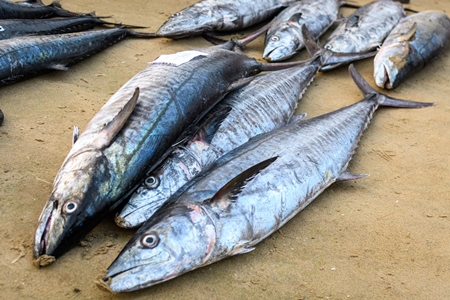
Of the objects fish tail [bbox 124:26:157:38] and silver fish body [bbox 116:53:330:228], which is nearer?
silver fish body [bbox 116:53:330:228]

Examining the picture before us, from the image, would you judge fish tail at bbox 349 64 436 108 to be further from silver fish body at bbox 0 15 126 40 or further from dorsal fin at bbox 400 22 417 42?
silver fish body at bbox 0 15 126 40

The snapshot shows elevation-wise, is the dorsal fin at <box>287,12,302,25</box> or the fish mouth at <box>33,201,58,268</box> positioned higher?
the dorsal fin at <box>287,12,302,25</box>

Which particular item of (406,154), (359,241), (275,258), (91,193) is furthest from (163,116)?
(406,154)

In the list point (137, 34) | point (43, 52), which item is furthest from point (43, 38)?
point (137, 34)

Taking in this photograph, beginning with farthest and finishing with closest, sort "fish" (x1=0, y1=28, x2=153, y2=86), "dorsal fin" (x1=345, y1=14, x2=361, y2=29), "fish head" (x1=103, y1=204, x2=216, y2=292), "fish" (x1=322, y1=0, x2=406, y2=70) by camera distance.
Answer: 1. "dorsal fin" (x1=345, y1=14, x2=361, y2=29)
2. "fish" (x1=322, y1=0, x2=406, y2=70)
3. "fish" (x1=0, y1=28, x2=153, y2=86)
4. "fish head" (x1=103, y1=204, x2=216, y2=292)

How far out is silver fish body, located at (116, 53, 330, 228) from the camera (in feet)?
8.82

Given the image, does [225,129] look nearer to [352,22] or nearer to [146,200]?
[146,200]

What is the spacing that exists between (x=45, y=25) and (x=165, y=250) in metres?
3.29

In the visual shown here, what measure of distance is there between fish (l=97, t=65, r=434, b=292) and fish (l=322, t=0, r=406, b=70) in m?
2.04

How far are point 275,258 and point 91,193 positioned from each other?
1.03m

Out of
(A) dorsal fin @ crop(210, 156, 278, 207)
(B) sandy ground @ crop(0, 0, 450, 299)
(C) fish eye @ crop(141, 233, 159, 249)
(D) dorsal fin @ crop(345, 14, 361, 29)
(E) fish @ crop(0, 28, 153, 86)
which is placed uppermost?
(E) fish @ crop(0, 28, 153, 86)

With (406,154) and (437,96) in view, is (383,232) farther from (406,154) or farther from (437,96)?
(437,96)

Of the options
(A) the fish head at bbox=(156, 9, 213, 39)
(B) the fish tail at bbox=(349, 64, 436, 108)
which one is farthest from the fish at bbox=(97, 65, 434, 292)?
(A) the fish head at bbox=(156, 9, 213, 39)

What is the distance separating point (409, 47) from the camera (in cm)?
525
